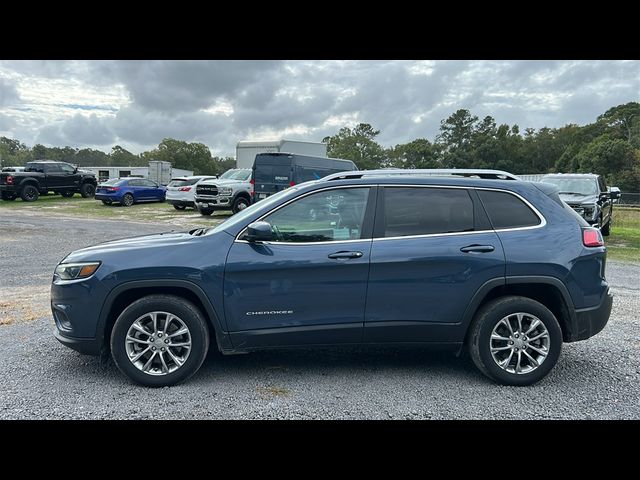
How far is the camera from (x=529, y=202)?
391cm

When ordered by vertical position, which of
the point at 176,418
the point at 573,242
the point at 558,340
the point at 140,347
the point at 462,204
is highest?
the point at 462,204

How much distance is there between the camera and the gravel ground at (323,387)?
3291mm

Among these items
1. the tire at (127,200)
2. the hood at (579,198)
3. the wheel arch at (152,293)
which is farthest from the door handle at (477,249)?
the tire at (127,200)

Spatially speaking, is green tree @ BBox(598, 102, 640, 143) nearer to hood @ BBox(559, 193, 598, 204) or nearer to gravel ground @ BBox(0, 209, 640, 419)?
hood @ BBox(559, 193, 598, 204)

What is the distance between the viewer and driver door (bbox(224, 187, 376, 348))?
11.9ft

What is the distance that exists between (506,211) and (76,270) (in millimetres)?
3687

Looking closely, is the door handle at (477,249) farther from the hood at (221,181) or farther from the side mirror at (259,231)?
the hood at (221,181)

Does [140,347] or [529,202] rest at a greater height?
[529,202]

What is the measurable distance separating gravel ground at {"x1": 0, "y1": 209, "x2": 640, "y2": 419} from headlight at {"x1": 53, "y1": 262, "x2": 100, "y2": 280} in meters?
0.90
